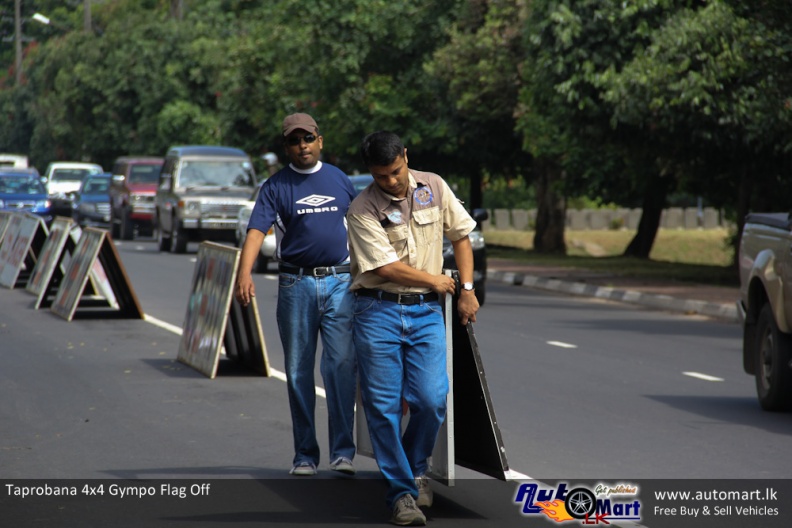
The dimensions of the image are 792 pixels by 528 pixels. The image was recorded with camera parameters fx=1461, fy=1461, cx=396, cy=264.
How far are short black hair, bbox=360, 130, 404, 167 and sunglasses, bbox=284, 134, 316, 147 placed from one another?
122 cm

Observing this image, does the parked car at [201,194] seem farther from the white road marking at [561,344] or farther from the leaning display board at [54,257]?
the white road marking at [561,344]

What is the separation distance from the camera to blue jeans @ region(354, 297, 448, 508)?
21.1 ft

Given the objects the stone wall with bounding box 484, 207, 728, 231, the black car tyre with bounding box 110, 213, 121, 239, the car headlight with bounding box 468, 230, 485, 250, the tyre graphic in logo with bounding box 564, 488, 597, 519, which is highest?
the car headlight with bounding box 468, 230, 485, 250

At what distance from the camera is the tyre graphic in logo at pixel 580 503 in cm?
675

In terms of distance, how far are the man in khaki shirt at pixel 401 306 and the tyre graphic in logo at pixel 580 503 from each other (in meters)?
0.77

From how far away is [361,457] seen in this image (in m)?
8.34

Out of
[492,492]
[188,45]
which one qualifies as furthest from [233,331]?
[188,45]

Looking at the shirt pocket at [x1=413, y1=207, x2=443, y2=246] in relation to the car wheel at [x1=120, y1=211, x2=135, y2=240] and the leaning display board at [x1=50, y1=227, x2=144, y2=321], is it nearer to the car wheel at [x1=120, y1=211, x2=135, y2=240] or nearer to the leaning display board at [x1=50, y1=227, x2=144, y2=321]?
the leaning display board at [x1=50, y1=227, x2=144, y2=321]

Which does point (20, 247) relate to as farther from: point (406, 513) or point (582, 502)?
point (406, 513)

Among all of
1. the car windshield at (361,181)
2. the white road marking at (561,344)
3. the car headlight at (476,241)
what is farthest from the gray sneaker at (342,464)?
the car windshield at (361,181)

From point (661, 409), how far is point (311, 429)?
11.9 feet

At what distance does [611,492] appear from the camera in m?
7.25

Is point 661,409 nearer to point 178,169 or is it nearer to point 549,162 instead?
point 178,169

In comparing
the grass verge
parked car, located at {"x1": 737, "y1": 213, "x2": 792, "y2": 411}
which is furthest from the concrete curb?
parked car, located at {"x1": 737, "y1": 213, "x2": 792, "y2": 411}
